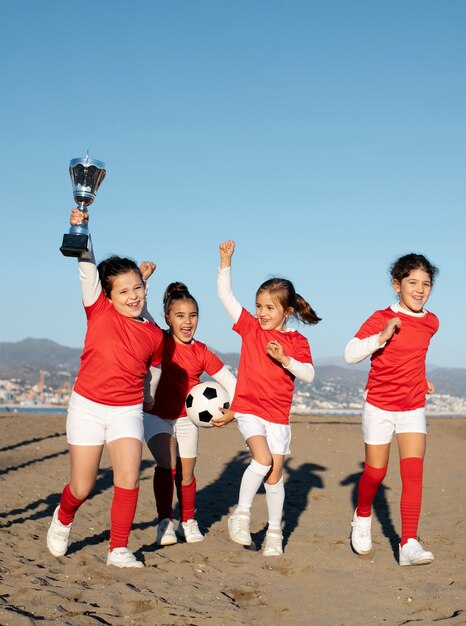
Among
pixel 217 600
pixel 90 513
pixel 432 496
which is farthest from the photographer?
pixel 432 496

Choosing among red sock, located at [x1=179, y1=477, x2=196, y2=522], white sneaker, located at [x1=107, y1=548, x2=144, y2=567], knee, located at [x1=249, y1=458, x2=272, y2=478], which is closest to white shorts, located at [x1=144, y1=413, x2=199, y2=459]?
red sock, located at [x1=179, y1=477, x2=196, y2=522]

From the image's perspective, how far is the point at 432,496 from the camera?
34.0 feet

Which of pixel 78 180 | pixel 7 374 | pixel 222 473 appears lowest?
pixel 7 374

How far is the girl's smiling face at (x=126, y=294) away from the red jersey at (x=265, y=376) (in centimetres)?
123

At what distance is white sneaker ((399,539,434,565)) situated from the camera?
584cm

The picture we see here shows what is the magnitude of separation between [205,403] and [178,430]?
16.2 inches

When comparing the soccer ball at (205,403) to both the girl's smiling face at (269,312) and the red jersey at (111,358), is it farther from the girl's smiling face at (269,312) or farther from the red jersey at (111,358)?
the red jersey at (111,358)

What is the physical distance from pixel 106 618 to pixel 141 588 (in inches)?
29.4

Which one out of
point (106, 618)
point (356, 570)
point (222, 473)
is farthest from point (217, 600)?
point (222, 473)

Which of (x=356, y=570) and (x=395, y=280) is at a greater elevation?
(x=395, y=280)

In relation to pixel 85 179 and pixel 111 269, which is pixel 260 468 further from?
pixel 85 179

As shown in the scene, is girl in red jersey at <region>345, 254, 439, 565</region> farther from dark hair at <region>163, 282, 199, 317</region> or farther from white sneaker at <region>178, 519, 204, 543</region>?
white sneaker at <region>178, 519, 204, 543</region>

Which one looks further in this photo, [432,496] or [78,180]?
[432,496]

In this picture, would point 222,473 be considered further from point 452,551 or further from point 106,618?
point 106,618
